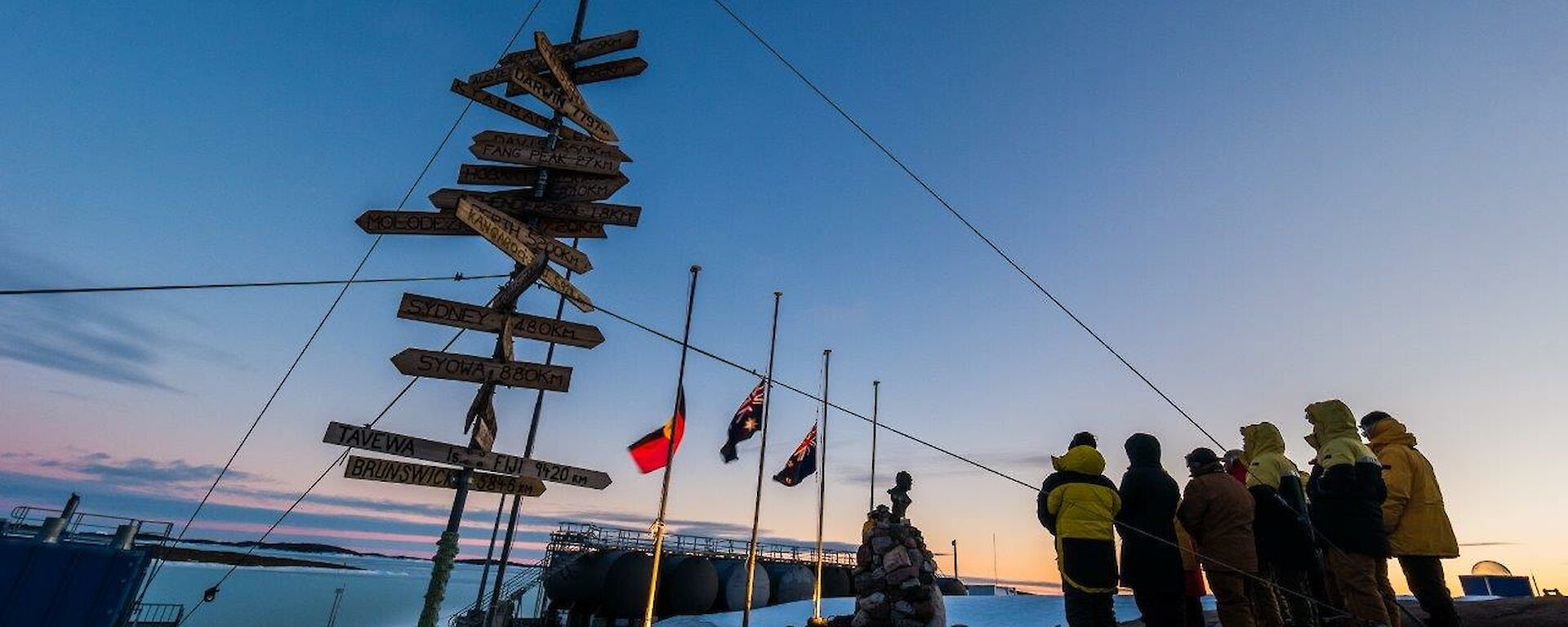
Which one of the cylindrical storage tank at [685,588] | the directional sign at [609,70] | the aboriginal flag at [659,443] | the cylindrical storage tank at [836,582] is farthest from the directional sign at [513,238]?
the cylindrical storage tank at [836,582]

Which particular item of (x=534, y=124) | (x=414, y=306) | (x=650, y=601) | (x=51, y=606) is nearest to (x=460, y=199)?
(x=414, y=306)

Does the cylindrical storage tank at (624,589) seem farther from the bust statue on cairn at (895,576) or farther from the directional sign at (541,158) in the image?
the directional sign at (541,158)

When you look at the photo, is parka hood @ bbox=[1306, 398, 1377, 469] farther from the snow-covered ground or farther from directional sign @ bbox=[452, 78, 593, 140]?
the snow-covered ground

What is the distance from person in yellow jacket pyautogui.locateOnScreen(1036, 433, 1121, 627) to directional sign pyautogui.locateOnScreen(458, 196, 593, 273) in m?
5.87

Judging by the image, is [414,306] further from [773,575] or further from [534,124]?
[773,575]

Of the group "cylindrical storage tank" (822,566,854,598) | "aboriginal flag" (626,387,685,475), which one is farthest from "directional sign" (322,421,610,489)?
"cylindrical storage tank" (822,566,854,598)

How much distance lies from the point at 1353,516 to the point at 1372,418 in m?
1.80

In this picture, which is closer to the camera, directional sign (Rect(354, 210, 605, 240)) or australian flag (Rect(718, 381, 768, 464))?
directional sign (Rect(354, 210, 605, 240))

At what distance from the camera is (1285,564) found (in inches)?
263

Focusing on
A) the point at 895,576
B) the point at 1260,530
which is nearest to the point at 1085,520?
the point at 1260,530

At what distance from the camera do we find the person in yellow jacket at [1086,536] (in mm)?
5641

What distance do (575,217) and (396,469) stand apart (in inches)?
138

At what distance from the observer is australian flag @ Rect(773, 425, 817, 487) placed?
1977 centimetres

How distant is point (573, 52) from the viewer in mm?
8602
